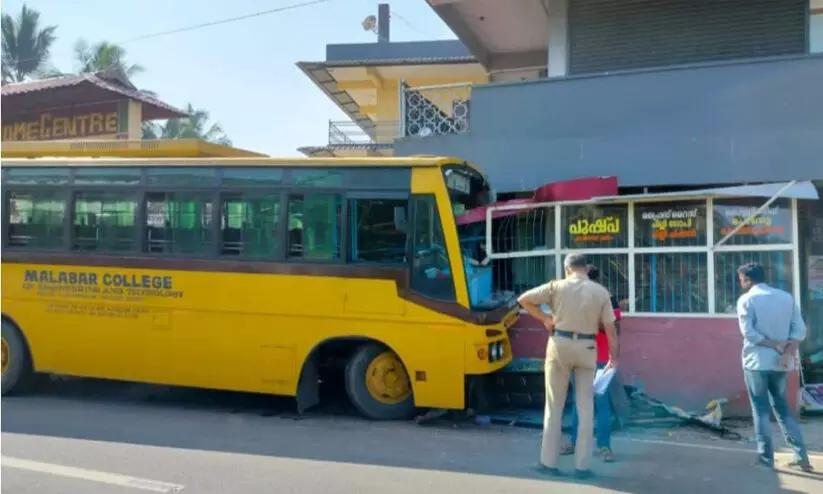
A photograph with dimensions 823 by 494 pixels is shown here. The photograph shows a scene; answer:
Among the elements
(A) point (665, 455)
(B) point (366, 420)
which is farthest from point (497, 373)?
(A) point (665, 455)

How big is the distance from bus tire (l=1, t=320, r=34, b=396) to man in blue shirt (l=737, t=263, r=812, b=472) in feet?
25.8

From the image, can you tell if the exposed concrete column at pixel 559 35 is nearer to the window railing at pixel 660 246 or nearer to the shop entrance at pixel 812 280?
the window railing at pixel 660 246

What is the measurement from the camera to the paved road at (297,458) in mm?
5652

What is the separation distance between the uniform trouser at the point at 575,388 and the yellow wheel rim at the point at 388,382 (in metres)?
2.34

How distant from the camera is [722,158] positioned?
9328 millimetres

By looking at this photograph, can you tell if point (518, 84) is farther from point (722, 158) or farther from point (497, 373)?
Answer: point (497, 373)

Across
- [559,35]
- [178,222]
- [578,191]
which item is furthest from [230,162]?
[559,35]

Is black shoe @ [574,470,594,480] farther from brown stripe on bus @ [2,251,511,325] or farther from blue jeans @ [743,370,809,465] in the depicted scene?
brown stripe on bus @ [2,251,511,325]

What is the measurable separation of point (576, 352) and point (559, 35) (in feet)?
23.2

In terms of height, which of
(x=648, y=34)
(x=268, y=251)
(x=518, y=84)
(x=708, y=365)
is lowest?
(x=708, y=365)

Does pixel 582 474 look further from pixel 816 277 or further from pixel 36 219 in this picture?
pixel 36 219

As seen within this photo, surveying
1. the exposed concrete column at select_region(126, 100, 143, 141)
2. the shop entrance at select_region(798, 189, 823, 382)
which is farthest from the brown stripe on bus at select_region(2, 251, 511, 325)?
the exposed concrete column at select_region(126, 100, 143, 141)

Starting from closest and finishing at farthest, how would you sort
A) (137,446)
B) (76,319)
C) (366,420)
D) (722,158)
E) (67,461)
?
1. (67,461)
2. (137,446)
3. (366,420)
4. (76,319)
5. (722,158)

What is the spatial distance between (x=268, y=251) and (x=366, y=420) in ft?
6.89
